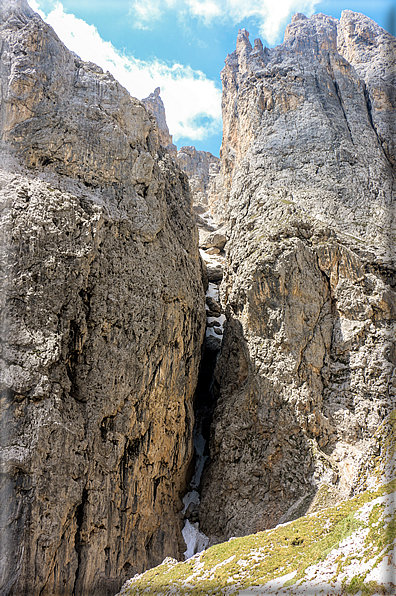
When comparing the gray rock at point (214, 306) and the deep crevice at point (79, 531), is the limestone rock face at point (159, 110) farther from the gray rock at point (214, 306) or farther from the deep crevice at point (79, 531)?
the deep crevice at point (79, 531)

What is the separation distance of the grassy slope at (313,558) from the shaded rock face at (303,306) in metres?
4.28

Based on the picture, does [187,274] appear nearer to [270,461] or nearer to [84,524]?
[270,461]

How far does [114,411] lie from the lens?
82.4ft

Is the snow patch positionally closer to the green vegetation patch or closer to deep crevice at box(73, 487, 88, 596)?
the green vegetation patch

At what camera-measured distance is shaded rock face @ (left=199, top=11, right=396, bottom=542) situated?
2772 cm

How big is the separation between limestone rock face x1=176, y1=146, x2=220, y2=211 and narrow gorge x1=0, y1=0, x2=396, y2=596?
4815 centimetres

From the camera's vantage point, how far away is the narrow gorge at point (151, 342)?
21641mm

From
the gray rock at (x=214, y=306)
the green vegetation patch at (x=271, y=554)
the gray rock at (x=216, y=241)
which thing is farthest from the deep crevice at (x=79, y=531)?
the gray rock at (x=216, y=241)

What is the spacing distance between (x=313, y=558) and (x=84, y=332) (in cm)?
1750

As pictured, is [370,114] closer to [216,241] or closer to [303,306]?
[216,241]

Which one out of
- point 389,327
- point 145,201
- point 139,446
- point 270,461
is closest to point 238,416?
point 270,461

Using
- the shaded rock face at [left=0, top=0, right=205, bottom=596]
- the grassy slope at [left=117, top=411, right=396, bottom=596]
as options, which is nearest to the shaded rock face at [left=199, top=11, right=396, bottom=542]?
the grassy slope at [left=117, top=411, right=396, bottom=596]

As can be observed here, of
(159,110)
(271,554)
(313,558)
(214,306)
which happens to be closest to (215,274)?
(214,306)

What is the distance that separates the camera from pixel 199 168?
315 ft
